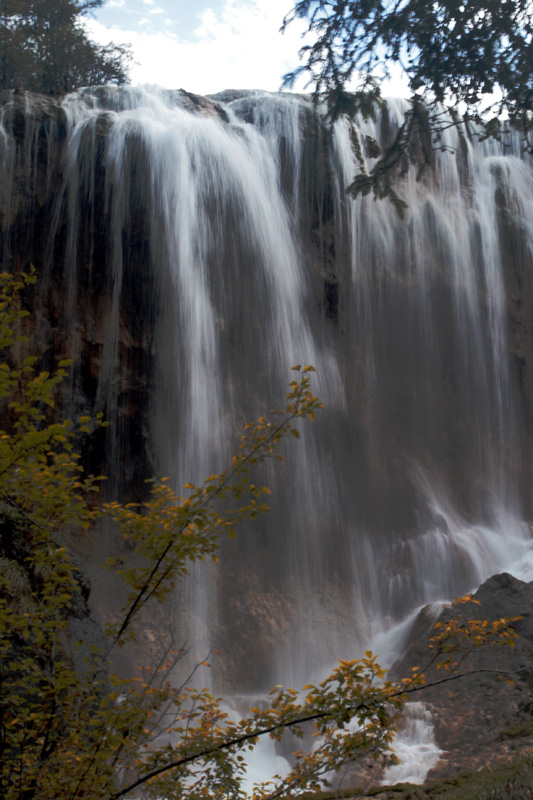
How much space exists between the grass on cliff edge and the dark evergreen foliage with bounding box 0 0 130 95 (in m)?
18.6

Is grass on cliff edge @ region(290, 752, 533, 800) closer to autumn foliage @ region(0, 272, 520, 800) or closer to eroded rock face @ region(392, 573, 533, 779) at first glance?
autumn foliage @ region(0, 272, 520, 800)

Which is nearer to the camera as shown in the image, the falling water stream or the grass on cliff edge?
the grass on cliff edge

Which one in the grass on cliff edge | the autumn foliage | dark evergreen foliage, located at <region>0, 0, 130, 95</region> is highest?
dark evergreen foliage, located at <region>0, 0, 130, 95</region>

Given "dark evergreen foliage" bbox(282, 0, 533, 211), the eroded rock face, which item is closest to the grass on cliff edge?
the eroded rock face

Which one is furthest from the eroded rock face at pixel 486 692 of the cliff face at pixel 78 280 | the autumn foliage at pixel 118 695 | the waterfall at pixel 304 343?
the cliff face at pixel 78 280

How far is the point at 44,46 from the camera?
19438 millimetres

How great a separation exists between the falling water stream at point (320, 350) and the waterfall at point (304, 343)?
0.04 meters

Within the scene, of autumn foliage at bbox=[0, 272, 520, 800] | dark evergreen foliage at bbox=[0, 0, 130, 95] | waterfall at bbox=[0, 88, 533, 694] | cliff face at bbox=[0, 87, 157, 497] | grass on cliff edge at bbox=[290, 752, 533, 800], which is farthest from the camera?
dark evergreen foliage at bbox=[0, 0, 130, 95]

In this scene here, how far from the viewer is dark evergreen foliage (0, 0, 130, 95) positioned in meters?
18.6

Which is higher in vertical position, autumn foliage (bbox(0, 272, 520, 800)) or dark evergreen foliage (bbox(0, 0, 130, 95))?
dark evergreen foliage (bbox(0, 0, 130, 95))

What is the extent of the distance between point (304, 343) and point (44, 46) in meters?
12.9

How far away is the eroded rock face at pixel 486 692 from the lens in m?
6.61

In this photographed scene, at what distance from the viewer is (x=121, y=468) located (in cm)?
1196

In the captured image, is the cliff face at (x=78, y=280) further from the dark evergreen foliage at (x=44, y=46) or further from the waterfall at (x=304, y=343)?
the dark evergreen foliage at (x=44, y=46)
